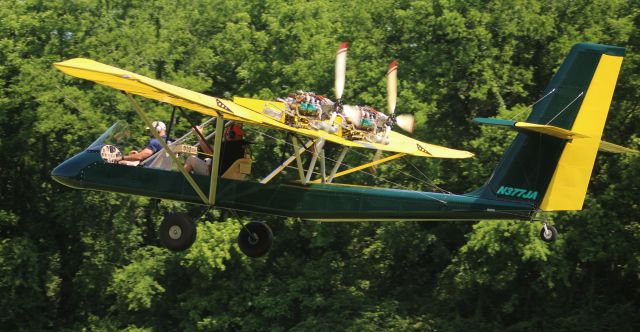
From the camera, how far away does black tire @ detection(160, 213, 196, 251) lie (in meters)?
18.4

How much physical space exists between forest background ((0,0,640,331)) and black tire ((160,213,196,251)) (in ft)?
30.6

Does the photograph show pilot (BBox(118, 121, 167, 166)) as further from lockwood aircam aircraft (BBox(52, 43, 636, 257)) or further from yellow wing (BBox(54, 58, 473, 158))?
yellow wing (BBox(54, 58, 473, 158))

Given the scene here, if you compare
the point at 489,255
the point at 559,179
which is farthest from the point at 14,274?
the point at 559,179

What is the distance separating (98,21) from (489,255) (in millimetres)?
Result: 14548

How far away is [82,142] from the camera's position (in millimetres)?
30859

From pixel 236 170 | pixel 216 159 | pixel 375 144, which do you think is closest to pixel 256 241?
pixel 236 170

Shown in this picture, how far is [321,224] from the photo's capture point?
30.6 metres

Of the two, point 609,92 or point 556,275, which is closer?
point 609,92

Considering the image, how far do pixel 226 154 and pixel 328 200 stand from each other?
76.6 inches

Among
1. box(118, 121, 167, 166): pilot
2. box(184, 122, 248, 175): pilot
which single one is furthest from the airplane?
box(118, 121, 167, 166): pilot

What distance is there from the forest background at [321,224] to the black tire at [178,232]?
9.33 m

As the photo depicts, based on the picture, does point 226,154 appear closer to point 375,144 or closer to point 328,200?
point 328,200

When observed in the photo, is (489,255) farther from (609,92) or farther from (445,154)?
(609,92)

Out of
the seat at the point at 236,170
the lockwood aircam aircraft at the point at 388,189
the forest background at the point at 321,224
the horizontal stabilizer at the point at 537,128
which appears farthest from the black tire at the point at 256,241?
the forest background at the point at 321,224
